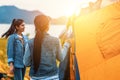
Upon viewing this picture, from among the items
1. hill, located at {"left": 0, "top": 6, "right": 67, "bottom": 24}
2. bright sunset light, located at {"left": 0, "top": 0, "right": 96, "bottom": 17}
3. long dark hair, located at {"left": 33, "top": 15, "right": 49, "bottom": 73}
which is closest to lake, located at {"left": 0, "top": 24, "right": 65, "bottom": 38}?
hill, located at {"left": 0, "top": 6, "right": 67, "bottom": 24}

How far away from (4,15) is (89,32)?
4.87 feet

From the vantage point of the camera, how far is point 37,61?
2184mm

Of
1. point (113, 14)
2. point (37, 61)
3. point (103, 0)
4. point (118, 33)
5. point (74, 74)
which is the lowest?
point (74, 74)

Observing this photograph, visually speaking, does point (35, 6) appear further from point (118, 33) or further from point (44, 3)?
point (118, 33)

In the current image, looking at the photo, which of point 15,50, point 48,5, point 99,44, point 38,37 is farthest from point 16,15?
point 38,37

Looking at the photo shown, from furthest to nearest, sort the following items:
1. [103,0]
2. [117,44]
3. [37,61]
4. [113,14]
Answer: [103,0] < [113,14] < [117,44] < [37,61]

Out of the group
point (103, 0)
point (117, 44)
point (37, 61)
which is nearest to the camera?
point (37, 61)

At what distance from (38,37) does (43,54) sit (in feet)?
0.41

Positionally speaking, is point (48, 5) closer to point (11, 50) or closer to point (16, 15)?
point (16, 15)

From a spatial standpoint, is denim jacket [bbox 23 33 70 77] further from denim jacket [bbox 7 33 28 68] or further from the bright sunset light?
the bright sunset light

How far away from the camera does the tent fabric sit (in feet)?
8.76

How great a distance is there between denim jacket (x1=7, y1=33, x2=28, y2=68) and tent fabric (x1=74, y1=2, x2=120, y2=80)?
0.55 m

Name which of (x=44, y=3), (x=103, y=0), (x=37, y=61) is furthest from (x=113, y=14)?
(x=44, y=3)

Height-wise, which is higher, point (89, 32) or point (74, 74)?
point (89, 32)
